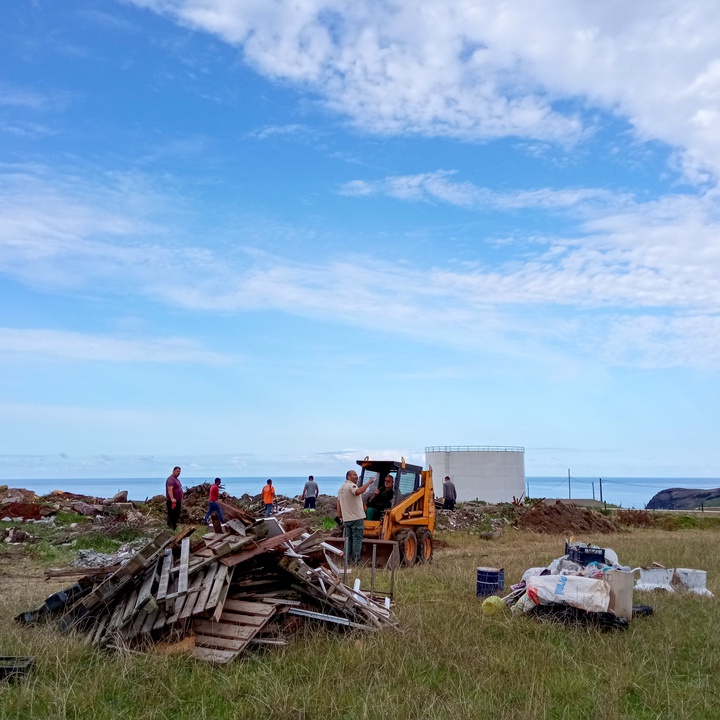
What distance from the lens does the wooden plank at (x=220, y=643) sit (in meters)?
7.24

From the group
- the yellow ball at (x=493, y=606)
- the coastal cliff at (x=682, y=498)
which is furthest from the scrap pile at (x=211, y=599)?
the coastal cliff at (x=682, y=498)

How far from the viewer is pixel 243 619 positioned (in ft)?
25.4

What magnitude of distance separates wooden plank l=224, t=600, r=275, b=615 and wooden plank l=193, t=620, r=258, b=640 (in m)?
0.26

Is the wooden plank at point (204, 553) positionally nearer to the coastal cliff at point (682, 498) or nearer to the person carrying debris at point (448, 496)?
the person carrying debris at point (448, 496)

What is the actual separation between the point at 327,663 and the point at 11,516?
16.4 metres

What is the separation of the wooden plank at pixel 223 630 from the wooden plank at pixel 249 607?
26 cm

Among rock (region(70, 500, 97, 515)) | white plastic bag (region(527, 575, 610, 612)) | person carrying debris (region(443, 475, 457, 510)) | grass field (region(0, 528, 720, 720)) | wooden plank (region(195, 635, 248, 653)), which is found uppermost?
person carrying debris (region(443, 475, 457, 510))

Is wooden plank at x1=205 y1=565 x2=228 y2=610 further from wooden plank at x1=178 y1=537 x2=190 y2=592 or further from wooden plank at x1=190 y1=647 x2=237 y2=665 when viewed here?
wooden plank at x1=190 y1=647 x2=237 y2=665

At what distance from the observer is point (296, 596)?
848 cm

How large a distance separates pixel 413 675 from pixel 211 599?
213cm

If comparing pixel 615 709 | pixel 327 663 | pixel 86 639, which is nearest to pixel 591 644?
pixel 615 709

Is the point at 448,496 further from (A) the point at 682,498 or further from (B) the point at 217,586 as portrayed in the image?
(A) the point at 682,498

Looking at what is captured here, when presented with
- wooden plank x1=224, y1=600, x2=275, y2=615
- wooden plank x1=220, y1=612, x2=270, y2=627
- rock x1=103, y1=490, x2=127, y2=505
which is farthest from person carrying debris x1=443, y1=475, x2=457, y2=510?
wooden plank x1=220, y1=612, x2=270, y2=627

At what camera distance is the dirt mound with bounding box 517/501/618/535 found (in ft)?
83.5
